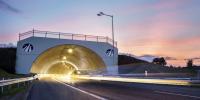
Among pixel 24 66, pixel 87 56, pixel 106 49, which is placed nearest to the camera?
pixel 24 66

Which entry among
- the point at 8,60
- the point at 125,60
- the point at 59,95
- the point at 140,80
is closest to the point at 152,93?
the point at 59,95

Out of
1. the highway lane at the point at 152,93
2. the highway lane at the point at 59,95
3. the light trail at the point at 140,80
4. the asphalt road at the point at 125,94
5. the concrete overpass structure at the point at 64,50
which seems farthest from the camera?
the concrete overpass structure at the point at 64,50

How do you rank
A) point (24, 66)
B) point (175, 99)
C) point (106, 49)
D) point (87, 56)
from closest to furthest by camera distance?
point (175, 99) < point (24, 66) < point (106, 49) < point (87, 56)

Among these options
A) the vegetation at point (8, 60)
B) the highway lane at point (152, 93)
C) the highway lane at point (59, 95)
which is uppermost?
the vegetation at point (8, 60)

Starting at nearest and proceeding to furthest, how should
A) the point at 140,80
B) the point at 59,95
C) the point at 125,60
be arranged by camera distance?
the point at 59,95, the point at 140,80, the point at 125,60

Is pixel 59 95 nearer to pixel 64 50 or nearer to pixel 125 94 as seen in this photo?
pixel 125 94

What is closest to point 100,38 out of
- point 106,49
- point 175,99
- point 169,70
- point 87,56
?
point 106,49

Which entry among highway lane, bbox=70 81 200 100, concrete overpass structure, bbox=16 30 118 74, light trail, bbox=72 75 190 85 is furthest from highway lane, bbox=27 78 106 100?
concrete overpass structure, bbox=16 30 118 74

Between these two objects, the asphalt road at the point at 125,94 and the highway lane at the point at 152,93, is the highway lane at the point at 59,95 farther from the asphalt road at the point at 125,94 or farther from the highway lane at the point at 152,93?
the highway lane at the point at 152,93

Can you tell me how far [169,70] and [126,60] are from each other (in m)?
13.5

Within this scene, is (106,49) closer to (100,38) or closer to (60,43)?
(100,38)

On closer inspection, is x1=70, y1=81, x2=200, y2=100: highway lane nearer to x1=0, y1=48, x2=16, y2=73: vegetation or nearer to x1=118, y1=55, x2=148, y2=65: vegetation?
x1=0, y1=48, x2=16, y2=73: vegetation

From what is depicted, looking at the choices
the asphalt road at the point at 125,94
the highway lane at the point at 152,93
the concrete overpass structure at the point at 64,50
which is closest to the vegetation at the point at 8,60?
the concrete overpass structure at the point at 64,50

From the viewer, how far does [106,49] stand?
57.4m
